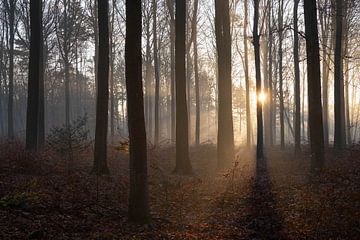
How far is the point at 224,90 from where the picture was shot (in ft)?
61.5

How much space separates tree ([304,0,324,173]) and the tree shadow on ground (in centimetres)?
200

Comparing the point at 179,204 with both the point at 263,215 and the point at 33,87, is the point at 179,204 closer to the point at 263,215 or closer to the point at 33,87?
the point at 263,215

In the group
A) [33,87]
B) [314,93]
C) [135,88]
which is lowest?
[135,88]

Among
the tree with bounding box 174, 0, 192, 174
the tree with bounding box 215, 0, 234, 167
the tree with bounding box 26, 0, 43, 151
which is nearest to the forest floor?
the tree with bounding box 174, 0, 192, 174

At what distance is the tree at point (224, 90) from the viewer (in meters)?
18.6

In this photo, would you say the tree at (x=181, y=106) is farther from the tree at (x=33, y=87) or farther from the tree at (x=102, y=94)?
the tree at (x=33, y=87)

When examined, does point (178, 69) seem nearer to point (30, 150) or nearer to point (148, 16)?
point (30, 150)

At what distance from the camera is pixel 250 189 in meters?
13.9

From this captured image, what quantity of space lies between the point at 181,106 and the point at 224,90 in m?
2.80

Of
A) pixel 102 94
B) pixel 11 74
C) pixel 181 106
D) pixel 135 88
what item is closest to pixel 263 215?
pixel 135 88

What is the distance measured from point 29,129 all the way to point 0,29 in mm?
28850

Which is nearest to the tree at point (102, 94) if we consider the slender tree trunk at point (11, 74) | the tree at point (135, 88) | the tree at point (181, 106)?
the tree at point (181, 106)

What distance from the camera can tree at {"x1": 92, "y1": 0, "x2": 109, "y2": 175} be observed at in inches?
585

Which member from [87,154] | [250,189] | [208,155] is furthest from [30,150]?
[208,155]
